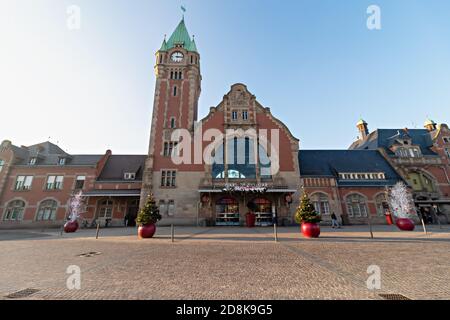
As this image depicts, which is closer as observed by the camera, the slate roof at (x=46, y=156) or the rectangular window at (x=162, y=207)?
the rectangular window at (x=162, y=207)

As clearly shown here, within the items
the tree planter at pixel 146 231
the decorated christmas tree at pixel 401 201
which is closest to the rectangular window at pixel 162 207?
the tree planter at pixel 146 231

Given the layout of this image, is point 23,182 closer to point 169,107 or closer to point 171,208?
point 171,208

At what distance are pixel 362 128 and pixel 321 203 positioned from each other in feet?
98.5

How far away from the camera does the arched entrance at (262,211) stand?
24.4 meters

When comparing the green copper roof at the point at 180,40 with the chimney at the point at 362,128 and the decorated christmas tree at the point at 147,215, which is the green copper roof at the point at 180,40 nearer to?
the decorated christmas tree at the point at 147,215

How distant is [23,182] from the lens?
2941 cm

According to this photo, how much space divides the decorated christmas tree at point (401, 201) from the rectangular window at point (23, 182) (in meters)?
53.6

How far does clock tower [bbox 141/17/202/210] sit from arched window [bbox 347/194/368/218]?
24.0 meters

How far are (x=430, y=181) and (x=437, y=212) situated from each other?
15.9 ft

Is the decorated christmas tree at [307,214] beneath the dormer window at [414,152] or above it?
beneath

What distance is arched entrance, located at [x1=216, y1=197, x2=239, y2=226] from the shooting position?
24516 mm

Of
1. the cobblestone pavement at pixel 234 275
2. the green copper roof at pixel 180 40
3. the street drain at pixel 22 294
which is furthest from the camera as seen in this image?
the green copper roof at pixel 180 40

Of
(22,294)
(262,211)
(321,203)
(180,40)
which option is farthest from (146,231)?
(180,40)

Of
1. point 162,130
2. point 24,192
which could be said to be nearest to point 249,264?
point 162,130
